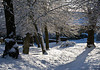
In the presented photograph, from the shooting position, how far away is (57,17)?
10.9 metres

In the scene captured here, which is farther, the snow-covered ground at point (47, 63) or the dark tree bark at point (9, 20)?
the dark tree bark at point (9, 20)

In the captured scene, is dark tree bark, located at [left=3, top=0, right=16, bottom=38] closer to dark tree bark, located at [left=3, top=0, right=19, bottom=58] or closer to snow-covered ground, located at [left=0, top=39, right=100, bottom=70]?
dark tree bark, located at [left=3, top=0, right=19, bottom=58]

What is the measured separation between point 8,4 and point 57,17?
16.8 ft

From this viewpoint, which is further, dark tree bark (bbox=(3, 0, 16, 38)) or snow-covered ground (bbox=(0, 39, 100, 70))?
dark tree bark (bbox=(3, 0, 16, 38))

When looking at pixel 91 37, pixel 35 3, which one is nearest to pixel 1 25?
pixel 35 3

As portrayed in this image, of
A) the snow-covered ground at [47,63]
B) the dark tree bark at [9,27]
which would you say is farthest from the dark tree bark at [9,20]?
the snow-covered ground at [47,63]

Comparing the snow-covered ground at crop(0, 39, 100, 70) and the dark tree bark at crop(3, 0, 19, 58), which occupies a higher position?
the dark tree bark at crop(3, 0, 19, 58)

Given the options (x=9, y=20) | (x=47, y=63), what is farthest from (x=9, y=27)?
(x=47, y=63)

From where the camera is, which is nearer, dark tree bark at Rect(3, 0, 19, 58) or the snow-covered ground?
the snow-covered ground

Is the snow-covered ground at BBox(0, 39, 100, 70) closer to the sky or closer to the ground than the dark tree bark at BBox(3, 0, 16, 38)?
closer to the ground

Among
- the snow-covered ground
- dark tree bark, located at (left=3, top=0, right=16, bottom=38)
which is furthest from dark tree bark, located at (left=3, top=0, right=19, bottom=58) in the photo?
the snow-covered ground

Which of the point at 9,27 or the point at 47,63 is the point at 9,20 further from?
the point at 47,63

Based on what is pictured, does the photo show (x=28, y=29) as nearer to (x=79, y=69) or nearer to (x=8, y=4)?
(x=8, y=4)

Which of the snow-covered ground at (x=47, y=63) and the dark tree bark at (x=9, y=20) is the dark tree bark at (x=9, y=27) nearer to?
the dark tree bark at (x=9, y=20)
